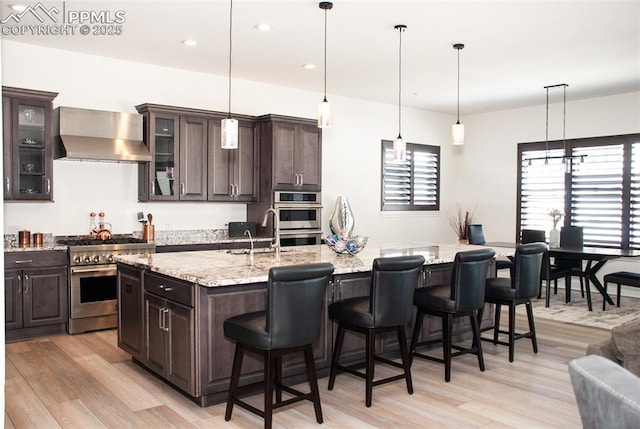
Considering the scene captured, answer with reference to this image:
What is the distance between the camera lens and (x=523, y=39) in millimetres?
5375

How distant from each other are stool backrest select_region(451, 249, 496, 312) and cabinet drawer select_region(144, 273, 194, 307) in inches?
73.3

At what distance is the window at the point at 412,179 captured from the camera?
897 cm

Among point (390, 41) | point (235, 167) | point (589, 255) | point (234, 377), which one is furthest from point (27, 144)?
point (589, 255)

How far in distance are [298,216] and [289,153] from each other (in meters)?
0.80

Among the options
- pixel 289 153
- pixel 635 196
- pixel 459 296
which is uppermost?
pixel 289 153

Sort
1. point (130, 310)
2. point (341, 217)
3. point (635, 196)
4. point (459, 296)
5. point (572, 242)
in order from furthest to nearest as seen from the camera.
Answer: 1. point (635, 196)
2. point (341, 217)
3. point (572, 242)
4. point (130, 310)
5. point (459, 296)

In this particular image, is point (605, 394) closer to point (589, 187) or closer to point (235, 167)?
point (235, 167)

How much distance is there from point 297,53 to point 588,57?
10.3 feet

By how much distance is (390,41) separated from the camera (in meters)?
5.47

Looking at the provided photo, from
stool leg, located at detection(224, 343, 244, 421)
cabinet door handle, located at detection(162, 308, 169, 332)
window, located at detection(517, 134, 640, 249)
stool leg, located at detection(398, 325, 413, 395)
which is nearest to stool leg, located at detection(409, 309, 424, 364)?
stool leg, located at detection(398, 325, 413, 395)

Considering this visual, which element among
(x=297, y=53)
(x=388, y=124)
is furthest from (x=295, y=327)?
(x=388, y=124)

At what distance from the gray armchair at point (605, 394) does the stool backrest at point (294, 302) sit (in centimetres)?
165

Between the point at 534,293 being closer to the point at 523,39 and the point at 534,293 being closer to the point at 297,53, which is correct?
the point at 523,39

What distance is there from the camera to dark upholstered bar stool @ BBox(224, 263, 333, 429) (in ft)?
9.82
